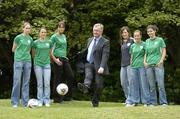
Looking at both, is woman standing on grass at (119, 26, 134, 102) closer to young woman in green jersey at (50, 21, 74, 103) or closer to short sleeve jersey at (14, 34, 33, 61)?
young woman in green jersey at (50, 21, 74, 103)

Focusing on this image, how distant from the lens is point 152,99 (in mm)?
11430

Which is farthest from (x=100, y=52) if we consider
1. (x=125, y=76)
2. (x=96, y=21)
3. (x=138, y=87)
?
(x=96, y=21)

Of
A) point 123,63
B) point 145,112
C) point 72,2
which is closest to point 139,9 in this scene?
point 72,2

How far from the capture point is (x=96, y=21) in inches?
813

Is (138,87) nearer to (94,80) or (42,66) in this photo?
(94,80)

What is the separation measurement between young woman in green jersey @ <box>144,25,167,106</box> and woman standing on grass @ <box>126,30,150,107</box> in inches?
7.5

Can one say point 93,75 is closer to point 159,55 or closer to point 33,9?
point 159,55

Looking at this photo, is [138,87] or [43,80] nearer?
[43,80]

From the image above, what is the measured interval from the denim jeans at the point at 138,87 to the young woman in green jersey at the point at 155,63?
0.56 ft

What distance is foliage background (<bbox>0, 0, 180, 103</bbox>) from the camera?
18.3 metres

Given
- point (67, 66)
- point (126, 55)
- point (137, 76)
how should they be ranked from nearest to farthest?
point (137, 76) < point (126, 55) < point (67, 66)

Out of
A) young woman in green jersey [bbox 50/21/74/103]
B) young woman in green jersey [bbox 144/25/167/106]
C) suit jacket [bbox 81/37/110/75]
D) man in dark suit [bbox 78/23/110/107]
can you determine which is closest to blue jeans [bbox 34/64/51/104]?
young woman in green jersey [bbox 50/21/74/103]

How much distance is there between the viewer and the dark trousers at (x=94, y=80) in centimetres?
1109

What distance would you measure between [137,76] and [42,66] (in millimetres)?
2310
